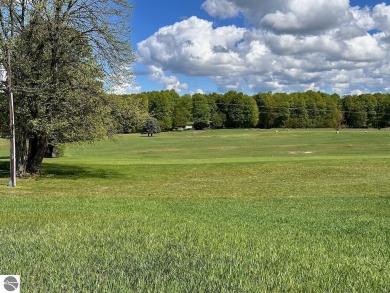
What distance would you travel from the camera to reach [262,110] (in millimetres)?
156625

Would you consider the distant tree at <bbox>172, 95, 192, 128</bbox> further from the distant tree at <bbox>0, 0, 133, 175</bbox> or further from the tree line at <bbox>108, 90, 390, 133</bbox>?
the distant tree at <bbox>0, 0, 133, 175</bbox>

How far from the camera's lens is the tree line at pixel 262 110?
148 m

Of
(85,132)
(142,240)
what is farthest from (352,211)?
(85,132)

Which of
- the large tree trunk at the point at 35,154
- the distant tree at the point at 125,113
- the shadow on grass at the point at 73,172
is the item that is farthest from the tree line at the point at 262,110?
the distant tree at the point at 125,113

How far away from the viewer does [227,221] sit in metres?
10.4

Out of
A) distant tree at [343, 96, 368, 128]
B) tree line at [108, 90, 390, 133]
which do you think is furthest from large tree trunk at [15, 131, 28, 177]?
distant tree at [343, 96, 368, 128]

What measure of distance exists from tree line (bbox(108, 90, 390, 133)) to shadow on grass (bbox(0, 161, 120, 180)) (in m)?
111

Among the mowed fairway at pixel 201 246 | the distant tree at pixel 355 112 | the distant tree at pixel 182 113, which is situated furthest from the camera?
the distant tree at pixel 355 112

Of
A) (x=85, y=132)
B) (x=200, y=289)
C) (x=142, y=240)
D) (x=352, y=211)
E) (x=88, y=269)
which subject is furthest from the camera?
(x=85, y=132)

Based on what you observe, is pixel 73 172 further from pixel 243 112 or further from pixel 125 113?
pixel 243 112

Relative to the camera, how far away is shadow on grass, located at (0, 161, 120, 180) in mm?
26606

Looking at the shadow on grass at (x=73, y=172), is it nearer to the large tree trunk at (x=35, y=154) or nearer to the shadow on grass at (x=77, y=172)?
the shadow on grass at (x=77, y=172)

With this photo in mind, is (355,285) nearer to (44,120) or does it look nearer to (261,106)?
(44,120)

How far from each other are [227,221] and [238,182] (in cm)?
1470
